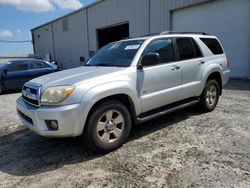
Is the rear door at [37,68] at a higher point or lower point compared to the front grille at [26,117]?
higher

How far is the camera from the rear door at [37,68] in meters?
10.9

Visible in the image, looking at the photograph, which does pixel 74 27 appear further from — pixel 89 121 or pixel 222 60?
pixel 89 121

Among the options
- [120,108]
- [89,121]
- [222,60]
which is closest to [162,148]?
[120,108]

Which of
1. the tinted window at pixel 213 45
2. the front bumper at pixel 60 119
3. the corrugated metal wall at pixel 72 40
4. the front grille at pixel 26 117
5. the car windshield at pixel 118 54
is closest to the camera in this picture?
the front bumper at pixel 60 119

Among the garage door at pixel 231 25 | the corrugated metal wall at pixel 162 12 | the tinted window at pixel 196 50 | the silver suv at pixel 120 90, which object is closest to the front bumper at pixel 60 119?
the silver suv at pixel 120 90

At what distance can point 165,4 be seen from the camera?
13273 mm

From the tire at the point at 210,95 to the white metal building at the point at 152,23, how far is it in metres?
5.82

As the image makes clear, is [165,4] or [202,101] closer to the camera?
[202,101]

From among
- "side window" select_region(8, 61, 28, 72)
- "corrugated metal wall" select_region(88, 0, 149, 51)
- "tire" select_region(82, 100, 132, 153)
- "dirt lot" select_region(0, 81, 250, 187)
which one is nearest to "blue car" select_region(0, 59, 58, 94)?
"side window" select_region(8, 61, 28, 72)

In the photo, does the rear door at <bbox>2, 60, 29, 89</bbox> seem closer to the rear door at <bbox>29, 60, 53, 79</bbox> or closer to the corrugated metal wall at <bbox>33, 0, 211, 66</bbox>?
the rear door at <bbox>29, 60, 53, 79</bbox>

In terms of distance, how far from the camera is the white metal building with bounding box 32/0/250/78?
1072 centimetres

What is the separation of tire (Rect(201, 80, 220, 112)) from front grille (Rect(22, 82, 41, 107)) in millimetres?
3569

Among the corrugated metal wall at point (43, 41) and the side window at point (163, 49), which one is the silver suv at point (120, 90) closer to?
the side window at point (163, 49)

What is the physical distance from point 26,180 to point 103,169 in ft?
3.28
